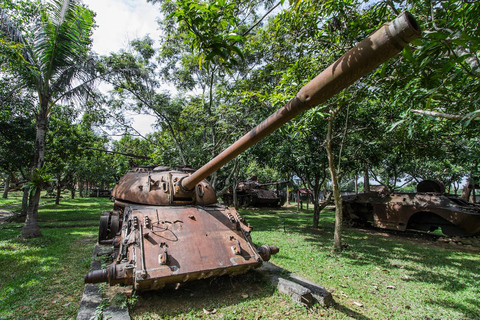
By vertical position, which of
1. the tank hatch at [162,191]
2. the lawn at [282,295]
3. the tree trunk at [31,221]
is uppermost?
the tank hatch at [162,191]

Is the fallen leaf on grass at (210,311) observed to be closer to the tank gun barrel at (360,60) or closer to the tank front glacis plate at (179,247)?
the tank front glacis plate at (179,247)

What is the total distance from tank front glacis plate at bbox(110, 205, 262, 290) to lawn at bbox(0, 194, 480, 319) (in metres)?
0.53

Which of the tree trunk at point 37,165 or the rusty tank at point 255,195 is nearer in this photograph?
Answer: the tree trunk at point 37,165

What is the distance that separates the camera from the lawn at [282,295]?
368 cm

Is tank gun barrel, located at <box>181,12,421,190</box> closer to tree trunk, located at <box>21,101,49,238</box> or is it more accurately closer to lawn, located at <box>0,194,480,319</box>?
lawn, located at <box>0,194,480,319</box>

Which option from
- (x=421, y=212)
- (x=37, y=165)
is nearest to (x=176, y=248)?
(x=37, y=165)

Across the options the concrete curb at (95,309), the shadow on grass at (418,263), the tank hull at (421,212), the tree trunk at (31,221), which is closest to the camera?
the concrete curb at (95,309)

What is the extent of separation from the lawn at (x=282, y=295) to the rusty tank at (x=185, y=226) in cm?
50

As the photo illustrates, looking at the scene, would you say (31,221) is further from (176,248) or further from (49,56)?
(176,248)

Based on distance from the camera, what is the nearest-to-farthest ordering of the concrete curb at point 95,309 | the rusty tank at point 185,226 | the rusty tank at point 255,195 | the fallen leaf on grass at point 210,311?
1. the rusty tank at point 185,226
2. the concrete curb at point 95,309
3. the fallen leaf on grass at point 210,311
4. the rusty tank at point 255,195

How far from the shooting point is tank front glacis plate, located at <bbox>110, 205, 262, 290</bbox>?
3.56m

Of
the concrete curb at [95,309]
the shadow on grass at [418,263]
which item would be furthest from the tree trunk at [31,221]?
the shadow on grass at [418,263]

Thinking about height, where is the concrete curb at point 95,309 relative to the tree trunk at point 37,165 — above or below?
below

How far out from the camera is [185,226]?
14.5 ft
